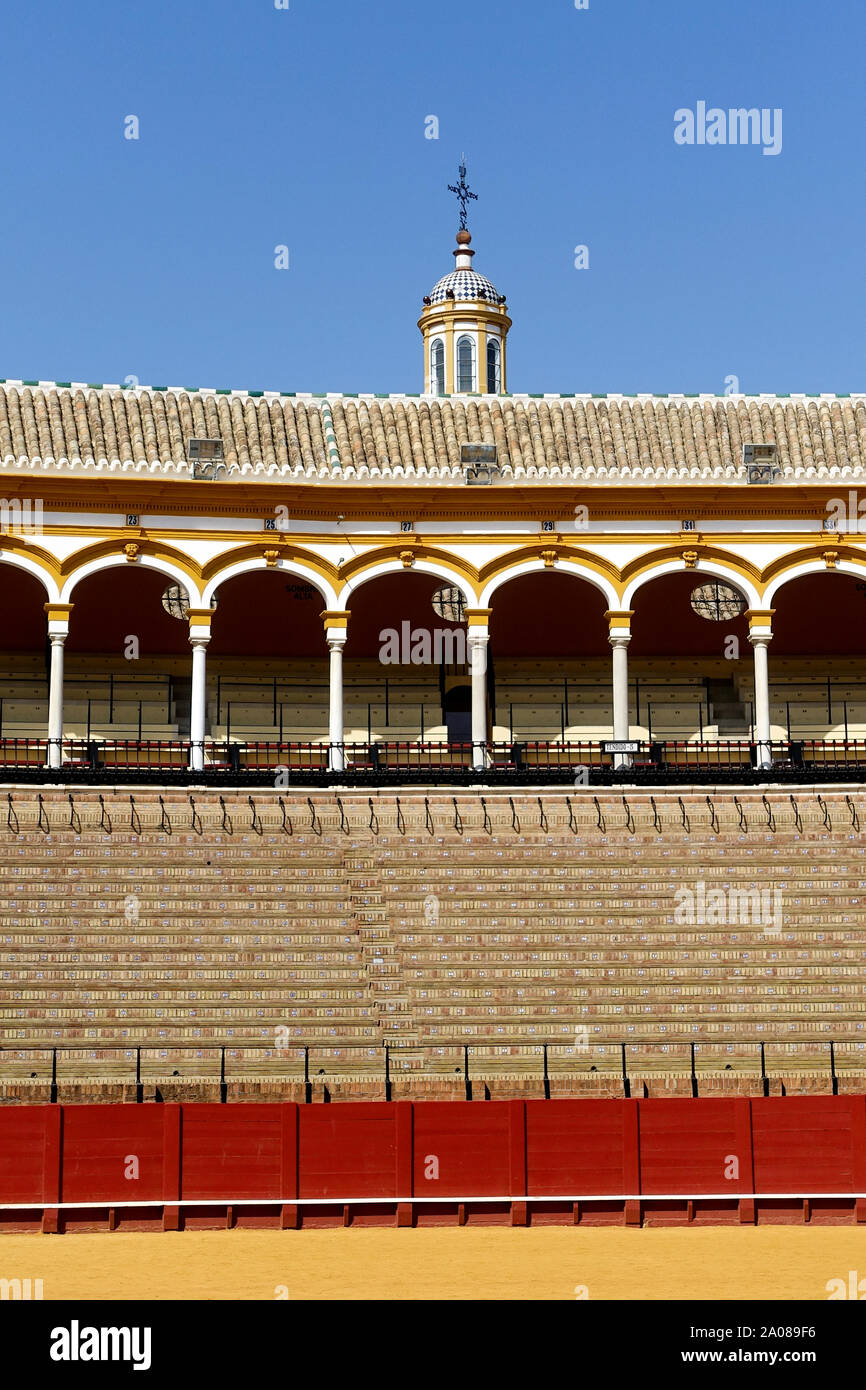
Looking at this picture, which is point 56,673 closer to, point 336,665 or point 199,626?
point 199,626

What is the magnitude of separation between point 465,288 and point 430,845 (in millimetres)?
28664

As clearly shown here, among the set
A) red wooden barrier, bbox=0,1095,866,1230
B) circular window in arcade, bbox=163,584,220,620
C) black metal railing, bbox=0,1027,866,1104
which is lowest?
red wooden barrier, bbox=0,1095,866,1230

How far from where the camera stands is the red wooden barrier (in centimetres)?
2019

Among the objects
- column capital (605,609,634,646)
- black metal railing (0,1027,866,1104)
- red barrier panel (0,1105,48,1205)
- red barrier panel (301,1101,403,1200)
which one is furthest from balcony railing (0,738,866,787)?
red barrier panel (301,1101,403,1200)

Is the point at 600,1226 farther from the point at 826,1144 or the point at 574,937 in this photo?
the point at 574,937

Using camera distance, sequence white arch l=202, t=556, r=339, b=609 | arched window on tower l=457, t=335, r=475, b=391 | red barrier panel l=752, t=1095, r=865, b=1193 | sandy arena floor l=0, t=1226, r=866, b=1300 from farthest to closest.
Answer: arched window on tower l=457, t=335, r=475, b=391, white arch l=202, t=556, r=339, b=609, red barrier panel l=752, t=1095, r=865, b=1193, sandy arena floor l=0, t=1226, r=866, b=1300

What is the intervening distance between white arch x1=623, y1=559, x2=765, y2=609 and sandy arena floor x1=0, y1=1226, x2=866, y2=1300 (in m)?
18.9

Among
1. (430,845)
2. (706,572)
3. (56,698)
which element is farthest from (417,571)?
(430,845)

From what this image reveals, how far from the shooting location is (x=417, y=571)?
37.8m

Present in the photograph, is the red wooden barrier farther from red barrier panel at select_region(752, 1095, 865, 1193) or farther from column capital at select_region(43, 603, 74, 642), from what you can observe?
column capital at select_region(43, 603, 74, 642)

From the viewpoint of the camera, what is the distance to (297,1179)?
20344mm

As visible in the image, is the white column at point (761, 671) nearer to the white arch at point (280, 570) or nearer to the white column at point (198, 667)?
the white arch at point (280, 570)

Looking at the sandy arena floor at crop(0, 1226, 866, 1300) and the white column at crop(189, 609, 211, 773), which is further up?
the white column at crop(189, 609, 211, 773)
